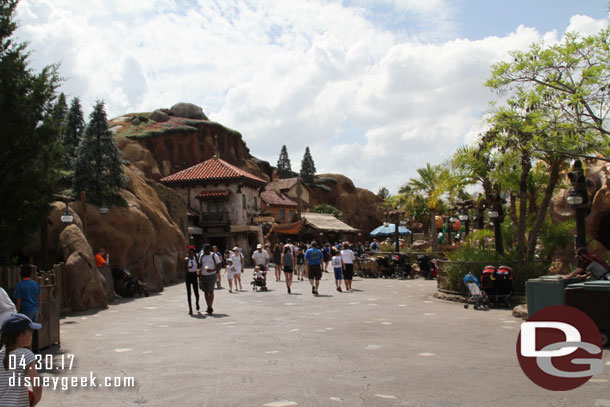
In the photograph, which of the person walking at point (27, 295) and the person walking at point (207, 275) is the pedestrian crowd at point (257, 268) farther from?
the person walking at point (27, 295)

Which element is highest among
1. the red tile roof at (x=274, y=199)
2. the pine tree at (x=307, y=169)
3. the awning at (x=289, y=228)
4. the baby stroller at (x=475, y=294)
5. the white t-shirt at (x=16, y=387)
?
the pine tree at (x=307, y=169)

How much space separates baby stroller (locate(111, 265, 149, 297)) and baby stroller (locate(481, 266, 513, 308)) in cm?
1172

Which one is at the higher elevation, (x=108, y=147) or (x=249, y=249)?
(x=108, y=147)

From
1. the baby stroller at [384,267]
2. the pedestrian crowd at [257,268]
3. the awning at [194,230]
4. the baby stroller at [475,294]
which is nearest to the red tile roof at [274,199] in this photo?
the awning at [194,230]

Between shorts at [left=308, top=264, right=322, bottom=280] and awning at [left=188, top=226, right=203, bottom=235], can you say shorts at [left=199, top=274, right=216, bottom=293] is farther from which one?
awning at [left=188, top=226, right=203, bottom=235]

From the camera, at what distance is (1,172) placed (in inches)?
353

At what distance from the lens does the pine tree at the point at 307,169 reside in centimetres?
8175

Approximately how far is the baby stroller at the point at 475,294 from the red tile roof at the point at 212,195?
31.3 meters

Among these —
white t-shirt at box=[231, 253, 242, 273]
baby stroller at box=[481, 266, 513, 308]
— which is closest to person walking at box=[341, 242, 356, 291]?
white t-shirt at box=[231, 253, 242, 273]

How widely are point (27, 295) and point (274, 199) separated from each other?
2136 inches

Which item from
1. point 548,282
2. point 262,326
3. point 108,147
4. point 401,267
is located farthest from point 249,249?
point 548,282

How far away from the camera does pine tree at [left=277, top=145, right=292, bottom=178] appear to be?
8519 cm

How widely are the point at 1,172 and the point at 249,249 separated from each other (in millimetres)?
35098

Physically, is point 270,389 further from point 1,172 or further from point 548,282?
point 1,172
